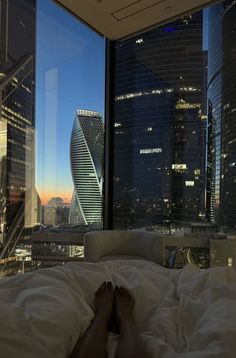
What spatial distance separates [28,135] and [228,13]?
2728mm

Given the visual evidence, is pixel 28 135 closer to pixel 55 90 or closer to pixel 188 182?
pixel 55 90

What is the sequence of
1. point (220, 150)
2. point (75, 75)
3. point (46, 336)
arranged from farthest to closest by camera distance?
point (75, 75) → point (220, 150) → point (46, 336)

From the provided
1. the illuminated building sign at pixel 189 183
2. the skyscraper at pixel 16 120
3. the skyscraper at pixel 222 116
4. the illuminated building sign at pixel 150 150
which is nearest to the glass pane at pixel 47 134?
the skyscraper at pixel 16 120

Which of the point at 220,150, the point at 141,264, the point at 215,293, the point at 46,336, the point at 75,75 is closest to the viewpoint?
the point at 46,336

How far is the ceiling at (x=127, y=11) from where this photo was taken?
3455 millimetres

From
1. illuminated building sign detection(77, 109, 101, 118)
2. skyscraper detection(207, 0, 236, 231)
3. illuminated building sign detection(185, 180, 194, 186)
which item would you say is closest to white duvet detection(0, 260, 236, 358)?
skyscraper detection(207, 0, 236, 231)

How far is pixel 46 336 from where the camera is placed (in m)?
1.00

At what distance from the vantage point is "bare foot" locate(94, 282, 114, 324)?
1.29 metres

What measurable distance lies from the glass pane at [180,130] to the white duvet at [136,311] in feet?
7.43

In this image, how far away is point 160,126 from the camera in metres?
4.46

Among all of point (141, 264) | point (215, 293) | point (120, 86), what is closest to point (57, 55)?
point (120, 86)

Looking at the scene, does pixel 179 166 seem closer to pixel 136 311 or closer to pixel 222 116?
pixel 222 116

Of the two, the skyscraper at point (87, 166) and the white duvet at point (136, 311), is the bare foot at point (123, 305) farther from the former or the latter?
the skyscraper at point (87, 166)

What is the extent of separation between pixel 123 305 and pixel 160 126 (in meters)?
3.34
